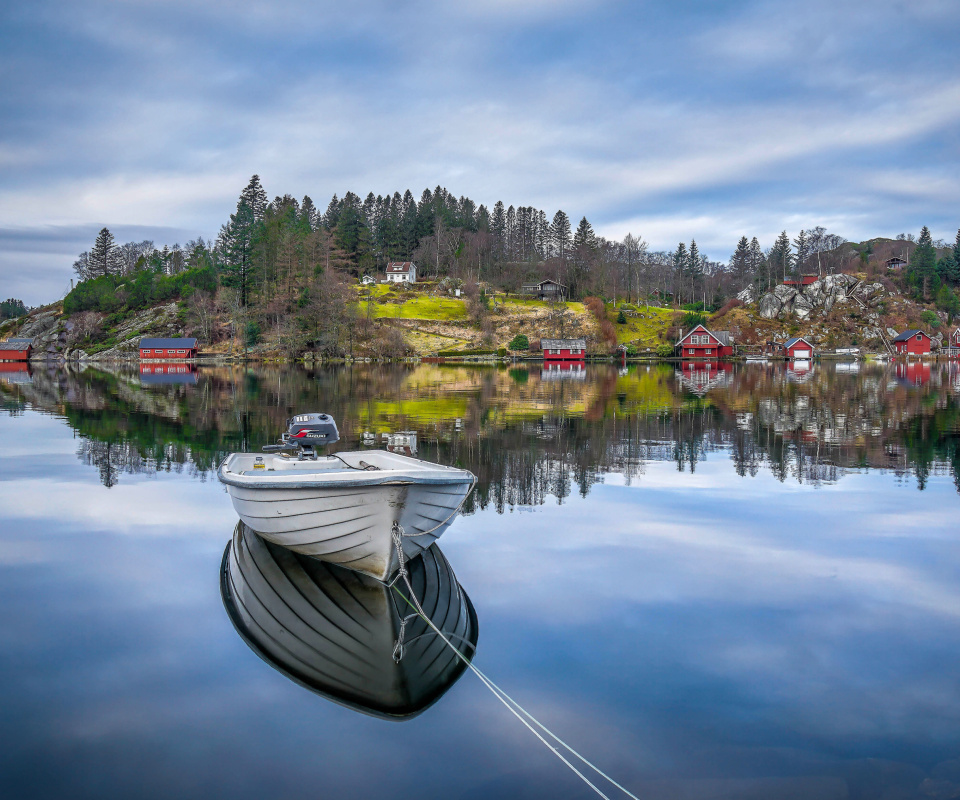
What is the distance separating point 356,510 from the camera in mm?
9617

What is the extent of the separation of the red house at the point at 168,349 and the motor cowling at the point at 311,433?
9105cm

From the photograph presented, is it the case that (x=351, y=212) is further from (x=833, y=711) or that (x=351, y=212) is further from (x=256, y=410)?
(x=833, y=711)

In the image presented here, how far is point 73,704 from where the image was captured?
7.49 metres

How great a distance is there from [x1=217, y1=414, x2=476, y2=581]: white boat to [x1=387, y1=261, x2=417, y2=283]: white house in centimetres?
12666

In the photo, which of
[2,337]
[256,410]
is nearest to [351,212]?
[2,337]

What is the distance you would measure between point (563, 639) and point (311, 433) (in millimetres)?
10385

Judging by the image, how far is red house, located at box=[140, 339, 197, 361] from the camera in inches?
3922

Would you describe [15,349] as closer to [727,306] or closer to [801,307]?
[727,306]

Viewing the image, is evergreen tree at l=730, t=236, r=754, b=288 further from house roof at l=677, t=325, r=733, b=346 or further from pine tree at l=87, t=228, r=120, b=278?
pine tree at l=87, t=228, r=120, b=278

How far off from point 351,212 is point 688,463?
12934 cm

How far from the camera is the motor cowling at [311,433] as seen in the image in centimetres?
1700

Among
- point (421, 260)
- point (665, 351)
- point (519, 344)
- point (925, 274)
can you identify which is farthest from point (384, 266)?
point (925, 274)

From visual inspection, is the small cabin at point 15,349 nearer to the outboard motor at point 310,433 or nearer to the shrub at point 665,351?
the shrub at point 665,351

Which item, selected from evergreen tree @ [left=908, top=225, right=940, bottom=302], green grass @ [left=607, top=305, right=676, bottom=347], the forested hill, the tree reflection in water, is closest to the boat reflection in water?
the tree reflection in water
